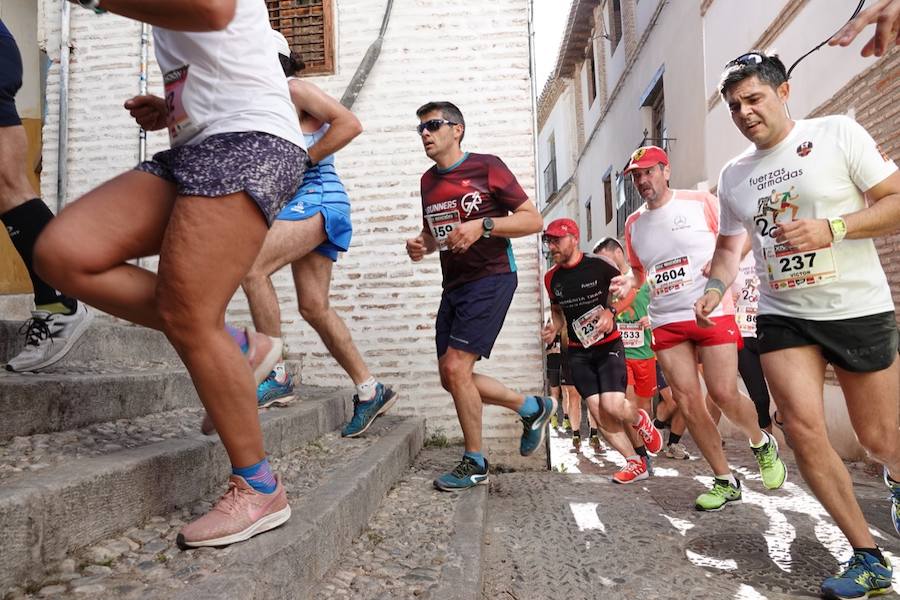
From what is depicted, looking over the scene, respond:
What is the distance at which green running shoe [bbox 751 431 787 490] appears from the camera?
4.48 meters

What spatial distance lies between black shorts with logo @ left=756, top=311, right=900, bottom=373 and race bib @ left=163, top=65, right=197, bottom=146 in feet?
8.19

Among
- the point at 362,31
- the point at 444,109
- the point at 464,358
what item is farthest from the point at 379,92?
the point at 464,358

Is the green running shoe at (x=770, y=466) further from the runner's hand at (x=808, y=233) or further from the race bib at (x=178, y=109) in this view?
the race bib at (x=178, y=109)

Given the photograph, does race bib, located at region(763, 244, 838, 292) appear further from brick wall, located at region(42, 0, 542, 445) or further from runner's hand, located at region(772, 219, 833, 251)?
brick wall, located at region(42, 0, 542, 445)

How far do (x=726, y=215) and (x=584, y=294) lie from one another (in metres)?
2.33

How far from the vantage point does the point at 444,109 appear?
4.55m

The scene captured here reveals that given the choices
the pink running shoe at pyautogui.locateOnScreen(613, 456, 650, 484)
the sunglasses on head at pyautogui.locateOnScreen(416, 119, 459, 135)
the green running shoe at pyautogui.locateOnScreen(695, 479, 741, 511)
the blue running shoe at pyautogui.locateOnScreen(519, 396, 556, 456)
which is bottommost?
the pink running shoe at pyautogui.locateOnScreen(613, 456, 650, 484)

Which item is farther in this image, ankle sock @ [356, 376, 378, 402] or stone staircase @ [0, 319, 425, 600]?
ankle sock @ [356, 376, 378, 402]

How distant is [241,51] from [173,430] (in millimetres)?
1603

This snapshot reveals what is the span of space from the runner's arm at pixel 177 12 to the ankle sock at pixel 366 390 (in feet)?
9.38

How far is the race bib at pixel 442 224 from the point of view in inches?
180

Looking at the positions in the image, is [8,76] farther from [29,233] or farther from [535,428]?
[535,428]

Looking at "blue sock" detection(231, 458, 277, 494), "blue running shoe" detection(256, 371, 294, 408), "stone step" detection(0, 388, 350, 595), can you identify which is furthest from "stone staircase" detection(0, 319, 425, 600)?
"blue running shoe" detection(256, 371, 294, 408)

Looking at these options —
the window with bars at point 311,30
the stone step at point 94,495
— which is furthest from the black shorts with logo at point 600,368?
the stone step at point 94,495
